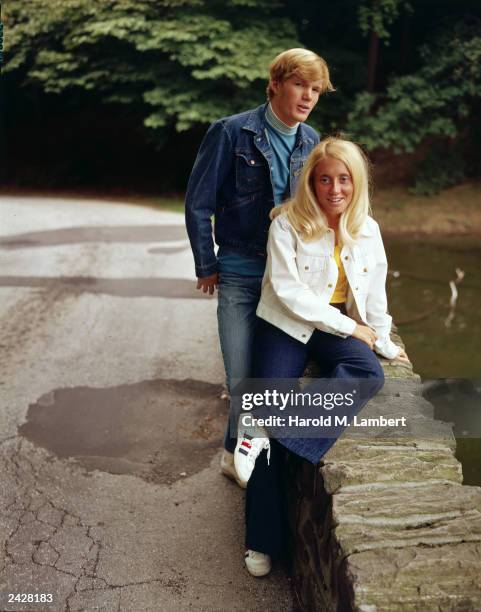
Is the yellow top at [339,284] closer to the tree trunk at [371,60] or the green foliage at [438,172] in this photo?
the green foliage at [438,172]

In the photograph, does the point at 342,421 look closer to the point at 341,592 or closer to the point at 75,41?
the point at 341,592

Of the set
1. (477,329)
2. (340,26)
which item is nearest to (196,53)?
(340,26)

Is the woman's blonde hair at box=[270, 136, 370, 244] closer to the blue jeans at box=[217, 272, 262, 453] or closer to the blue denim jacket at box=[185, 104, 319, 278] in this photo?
the blue denim jacket at box=[185, 104, 319, 278]

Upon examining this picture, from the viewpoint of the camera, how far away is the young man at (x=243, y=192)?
2.71 metres

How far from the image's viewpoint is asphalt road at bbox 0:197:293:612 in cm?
254

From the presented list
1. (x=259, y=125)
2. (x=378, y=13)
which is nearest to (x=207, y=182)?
(x=259, y=125)

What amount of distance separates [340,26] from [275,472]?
15.5 m

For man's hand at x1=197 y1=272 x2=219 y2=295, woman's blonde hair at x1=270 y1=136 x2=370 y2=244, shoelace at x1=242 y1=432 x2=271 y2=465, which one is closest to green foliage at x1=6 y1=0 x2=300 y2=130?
man's hand at x1=197 y1=272 x2=219 y2=295

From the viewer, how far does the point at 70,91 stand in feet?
65.8

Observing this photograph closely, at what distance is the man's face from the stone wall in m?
1.22

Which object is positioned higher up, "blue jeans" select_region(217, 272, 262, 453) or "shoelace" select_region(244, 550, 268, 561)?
"blue jeans" select_region(217, 272, 262, 453)

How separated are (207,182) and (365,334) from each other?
92cm

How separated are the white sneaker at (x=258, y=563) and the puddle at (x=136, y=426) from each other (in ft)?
2.61

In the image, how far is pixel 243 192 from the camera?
9.11ft
